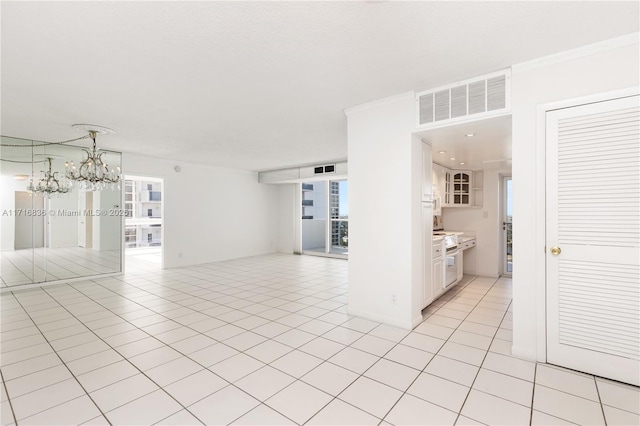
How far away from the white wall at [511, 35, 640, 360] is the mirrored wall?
690 cm

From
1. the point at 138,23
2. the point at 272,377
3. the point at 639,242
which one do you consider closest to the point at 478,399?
the point at 272,377

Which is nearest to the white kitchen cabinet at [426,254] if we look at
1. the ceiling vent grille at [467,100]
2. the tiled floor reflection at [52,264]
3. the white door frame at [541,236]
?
the ceiling vent grille at [467,100]

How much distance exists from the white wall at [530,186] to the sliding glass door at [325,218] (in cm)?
597

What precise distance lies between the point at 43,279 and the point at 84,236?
0.94 meters

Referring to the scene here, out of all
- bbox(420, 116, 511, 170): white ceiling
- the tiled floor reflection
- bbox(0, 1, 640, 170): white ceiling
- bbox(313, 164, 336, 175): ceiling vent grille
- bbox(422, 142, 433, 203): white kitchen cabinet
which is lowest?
the tiled floor reflection

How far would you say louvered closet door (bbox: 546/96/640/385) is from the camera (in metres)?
2.21

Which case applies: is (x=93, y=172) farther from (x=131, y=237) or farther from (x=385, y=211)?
(x=131, y=237)

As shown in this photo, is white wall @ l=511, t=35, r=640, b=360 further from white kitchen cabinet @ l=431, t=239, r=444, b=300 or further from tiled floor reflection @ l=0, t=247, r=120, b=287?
tiled floor reflection @ l=0, t=247, r=120, b=287

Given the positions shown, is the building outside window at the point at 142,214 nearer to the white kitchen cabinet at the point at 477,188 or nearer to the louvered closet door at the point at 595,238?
the white kitchen cabinet at the point at 477,188

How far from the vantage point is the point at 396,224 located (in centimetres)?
334

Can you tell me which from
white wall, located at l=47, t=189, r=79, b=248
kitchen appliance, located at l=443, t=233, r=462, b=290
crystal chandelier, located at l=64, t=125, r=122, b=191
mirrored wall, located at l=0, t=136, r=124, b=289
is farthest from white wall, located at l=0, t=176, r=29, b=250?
kitchen appliance, located at l=443, t=233, r=462, b=290

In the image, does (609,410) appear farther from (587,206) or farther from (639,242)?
(587,206)

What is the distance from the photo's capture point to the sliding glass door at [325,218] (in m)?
8.94

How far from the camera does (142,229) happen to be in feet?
34.1
